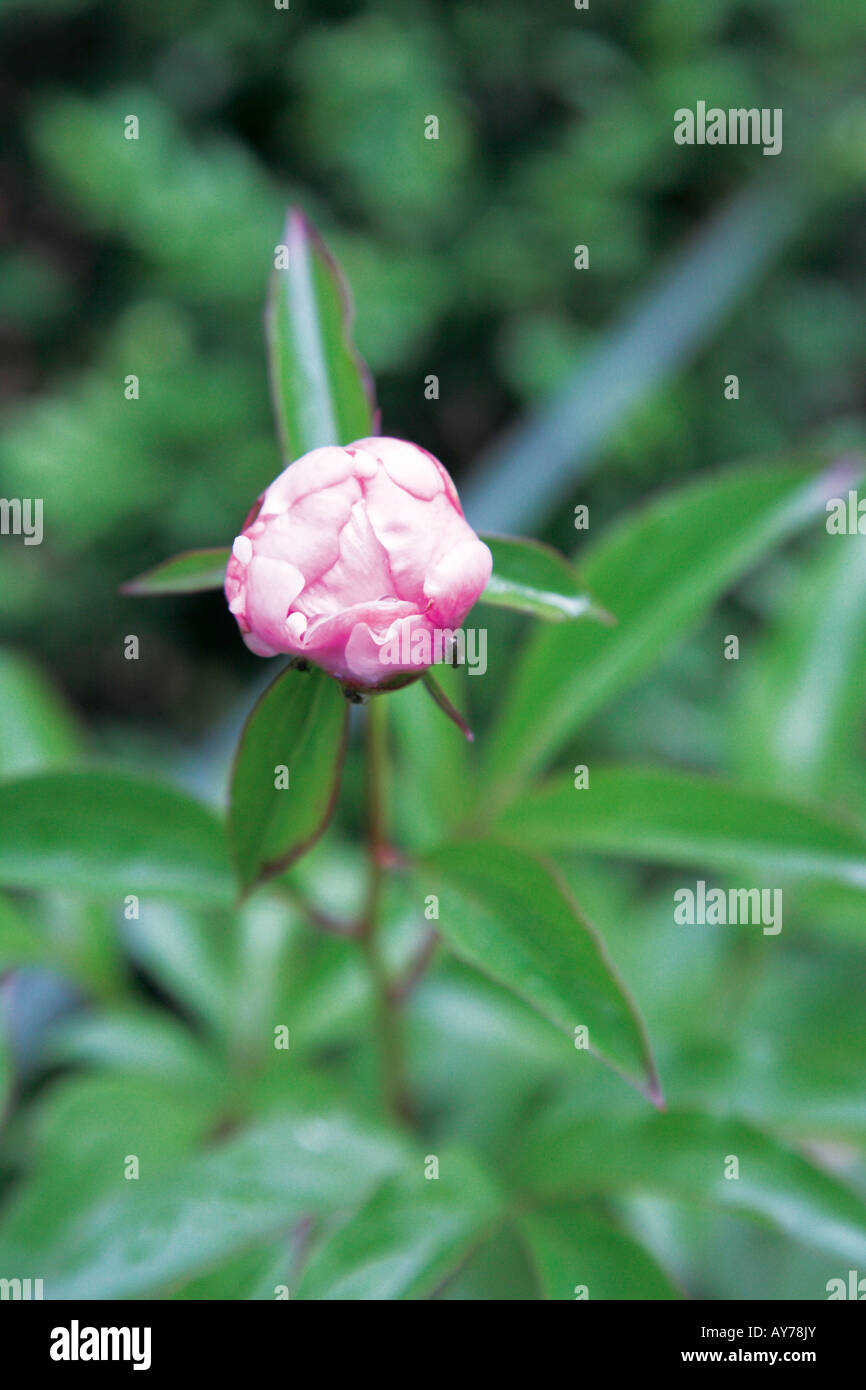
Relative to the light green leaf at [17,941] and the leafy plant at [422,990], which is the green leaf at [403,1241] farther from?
the light green leaf at [17,941]

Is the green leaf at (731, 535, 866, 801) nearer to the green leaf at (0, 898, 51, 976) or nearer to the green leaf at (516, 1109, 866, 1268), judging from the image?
the green leaf at (516, 1109, 866, 1268)

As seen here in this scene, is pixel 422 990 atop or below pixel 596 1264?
atop

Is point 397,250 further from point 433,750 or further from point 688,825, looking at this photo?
point 688,825

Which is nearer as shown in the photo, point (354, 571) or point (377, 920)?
point (354, 571)

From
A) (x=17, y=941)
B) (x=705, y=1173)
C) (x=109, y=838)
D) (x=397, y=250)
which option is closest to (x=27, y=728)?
(x=17, y=941)

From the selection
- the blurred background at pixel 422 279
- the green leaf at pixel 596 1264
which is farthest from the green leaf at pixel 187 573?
the blurred background at pixel 422 279

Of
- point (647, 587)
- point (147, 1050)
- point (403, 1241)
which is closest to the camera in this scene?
point (403, 1241)
